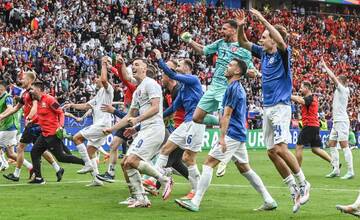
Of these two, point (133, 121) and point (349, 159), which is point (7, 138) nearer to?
point (133, 121)

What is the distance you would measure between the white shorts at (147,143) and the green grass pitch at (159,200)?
94cm

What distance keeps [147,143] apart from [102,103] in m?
6.18

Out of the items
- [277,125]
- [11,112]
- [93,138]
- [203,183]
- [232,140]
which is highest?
[277,125]

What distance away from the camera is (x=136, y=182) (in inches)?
536

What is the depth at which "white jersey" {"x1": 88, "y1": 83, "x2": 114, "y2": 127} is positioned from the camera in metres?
19.0

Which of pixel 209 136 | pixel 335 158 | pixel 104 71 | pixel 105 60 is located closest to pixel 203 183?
pixel 105 60

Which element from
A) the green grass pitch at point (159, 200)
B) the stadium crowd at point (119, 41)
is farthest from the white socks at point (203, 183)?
the stadium crowd at point (119, 41)

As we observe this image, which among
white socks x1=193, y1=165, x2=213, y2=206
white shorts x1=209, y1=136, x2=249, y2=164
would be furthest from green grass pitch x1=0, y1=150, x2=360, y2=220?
white shorts x1=209, y1=136, x2=249, y2=164

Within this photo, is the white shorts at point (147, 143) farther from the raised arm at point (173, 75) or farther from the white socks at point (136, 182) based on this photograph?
the raised arm at point (173, 75)

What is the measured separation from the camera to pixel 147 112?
13320mm

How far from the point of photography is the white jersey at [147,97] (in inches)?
535

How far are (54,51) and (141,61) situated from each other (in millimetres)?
25440

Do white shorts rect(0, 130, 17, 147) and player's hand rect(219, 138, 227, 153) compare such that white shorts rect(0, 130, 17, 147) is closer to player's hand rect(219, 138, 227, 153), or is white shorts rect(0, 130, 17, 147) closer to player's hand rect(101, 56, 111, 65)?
player's hand rect(101, 56, 111, 65)

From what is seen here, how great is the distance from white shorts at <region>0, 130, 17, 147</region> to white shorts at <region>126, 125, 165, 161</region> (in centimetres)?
875
